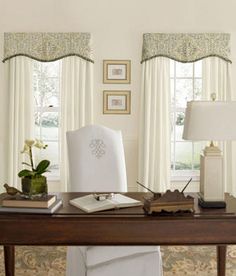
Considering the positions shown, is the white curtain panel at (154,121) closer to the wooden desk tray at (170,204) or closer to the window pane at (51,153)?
the window pane at (51,153)

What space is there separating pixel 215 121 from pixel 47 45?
3689 millimetres

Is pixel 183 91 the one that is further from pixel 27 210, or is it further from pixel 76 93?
pixel 27 210

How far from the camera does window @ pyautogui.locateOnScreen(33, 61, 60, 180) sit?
5.68 m

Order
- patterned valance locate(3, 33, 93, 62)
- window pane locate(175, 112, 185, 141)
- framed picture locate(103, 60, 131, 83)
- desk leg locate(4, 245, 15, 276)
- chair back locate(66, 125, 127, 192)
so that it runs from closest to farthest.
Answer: desk leg locate(4, 245, 15, 276), chair back locate(66, 125, 127, 192), patterned valance locate(3, 33, 93, 62), framed picture locate(103, 60, 131, 83), window pane locate(175, 112, 185, 141)

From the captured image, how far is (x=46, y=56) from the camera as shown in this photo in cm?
546

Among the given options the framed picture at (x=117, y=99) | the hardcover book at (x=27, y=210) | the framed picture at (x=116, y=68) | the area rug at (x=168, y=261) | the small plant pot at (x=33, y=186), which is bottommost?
the area rug at (x=168, y=261)

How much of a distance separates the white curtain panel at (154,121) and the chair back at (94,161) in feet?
7.90

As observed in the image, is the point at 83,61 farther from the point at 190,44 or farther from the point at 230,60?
the point at 230,60

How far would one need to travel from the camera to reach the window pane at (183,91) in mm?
5777

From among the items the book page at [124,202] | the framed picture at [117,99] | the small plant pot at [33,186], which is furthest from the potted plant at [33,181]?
the framed picture at [117,99]

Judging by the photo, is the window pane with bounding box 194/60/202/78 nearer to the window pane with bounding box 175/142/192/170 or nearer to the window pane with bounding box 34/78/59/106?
the window pane with bounding box 175/142/192/170

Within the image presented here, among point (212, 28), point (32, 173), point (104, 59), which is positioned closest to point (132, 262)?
point (32, 173)

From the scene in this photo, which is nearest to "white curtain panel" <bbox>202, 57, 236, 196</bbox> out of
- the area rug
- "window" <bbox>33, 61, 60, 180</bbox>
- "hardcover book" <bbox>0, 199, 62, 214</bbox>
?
the area rug

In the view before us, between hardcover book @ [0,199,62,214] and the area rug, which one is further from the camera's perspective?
the area rug
